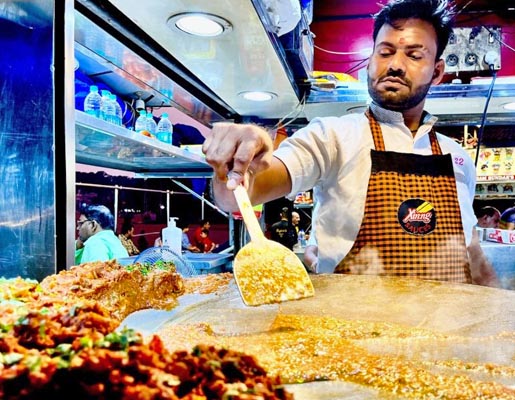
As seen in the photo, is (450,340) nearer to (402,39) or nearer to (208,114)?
(402,39)

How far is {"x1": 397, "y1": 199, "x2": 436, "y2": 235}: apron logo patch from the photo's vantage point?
6.52ft

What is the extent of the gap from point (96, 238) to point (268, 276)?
8.64 ft

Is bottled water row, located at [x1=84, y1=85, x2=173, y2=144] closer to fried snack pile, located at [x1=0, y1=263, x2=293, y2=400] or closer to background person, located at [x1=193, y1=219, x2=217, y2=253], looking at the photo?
fried snack pile, located at [x1=0, y1=263, x2=293, y2=400]

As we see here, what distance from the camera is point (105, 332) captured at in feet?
2.14

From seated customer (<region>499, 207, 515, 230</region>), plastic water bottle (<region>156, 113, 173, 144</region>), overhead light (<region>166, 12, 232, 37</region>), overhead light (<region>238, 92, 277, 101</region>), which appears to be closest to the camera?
overhead light (<region>166, 12, 232, 37</region>)

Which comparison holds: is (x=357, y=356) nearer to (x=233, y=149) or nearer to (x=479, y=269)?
(x=233, y=149)

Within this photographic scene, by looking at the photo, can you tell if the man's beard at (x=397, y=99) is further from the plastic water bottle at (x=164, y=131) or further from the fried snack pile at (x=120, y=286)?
the plastic water bottle at (x=164, y=131)

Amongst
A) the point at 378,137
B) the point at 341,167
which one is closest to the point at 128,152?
the point at 341,167

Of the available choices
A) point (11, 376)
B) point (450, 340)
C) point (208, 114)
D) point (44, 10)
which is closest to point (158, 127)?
point (208, 114)

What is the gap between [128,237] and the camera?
5270 millimetres

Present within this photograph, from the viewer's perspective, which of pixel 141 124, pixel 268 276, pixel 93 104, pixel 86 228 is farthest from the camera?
pixel 86 228

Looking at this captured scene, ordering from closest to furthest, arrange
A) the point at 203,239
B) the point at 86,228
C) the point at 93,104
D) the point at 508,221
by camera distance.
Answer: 1. the point at 93,104
2. the point at 86,228
3. the point at 508,221
4. the point at 203,239

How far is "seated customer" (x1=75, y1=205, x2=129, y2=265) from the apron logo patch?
91.4 inches

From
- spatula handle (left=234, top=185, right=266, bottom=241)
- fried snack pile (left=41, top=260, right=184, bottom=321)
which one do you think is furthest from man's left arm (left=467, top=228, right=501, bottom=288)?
fried snack pile (left=41, top=260, right=184, bottom=321)
